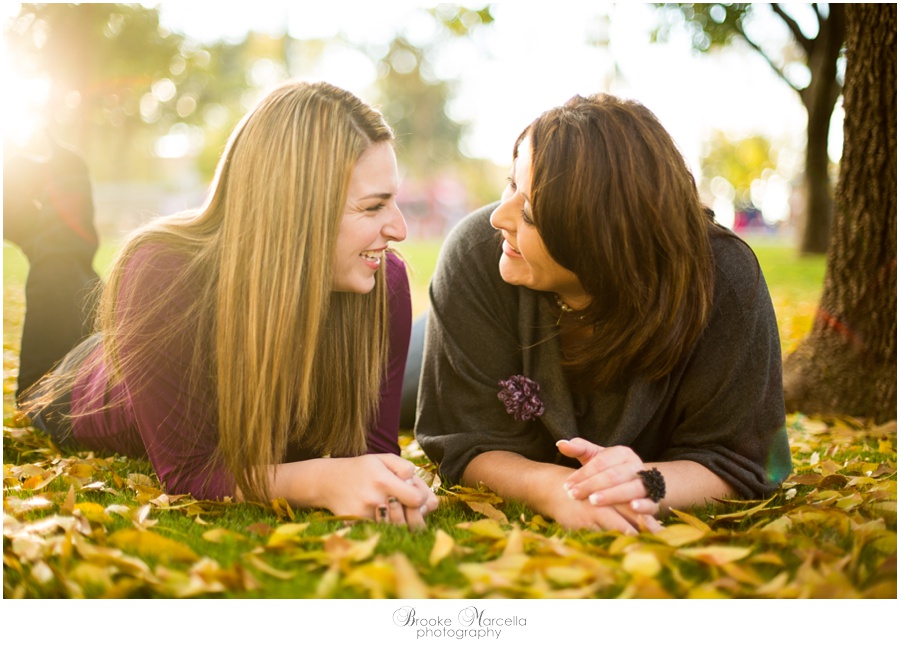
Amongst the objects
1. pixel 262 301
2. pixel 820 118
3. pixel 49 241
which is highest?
pixel 820 118

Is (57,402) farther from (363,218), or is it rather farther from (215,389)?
(363,218)

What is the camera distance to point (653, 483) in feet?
7.32

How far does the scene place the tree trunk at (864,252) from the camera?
383cm

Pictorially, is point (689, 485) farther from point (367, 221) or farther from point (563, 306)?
point (367, 221)

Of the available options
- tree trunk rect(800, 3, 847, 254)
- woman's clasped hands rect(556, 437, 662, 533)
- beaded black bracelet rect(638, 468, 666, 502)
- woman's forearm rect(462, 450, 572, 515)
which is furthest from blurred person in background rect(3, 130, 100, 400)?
tree trunk rect(800, 3, 847, 254)

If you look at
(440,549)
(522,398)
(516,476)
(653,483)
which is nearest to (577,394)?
(522,398)

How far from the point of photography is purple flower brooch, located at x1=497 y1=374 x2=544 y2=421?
2.62 m

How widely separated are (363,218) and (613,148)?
0.76 meters

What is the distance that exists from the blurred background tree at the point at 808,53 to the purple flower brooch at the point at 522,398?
7679mm

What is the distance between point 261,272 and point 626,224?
106 cm

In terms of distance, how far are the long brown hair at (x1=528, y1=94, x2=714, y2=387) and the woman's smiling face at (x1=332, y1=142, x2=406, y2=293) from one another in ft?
1.42

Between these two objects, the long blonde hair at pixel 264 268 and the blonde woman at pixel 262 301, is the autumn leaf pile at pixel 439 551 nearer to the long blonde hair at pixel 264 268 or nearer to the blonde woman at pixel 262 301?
the blonde woman at pixel 262 301

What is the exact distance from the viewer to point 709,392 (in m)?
2.53

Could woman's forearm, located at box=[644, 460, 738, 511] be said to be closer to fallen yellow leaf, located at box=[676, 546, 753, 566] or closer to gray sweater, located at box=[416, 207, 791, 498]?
gray sweater, located at box=[416, 207, 791, 498]
